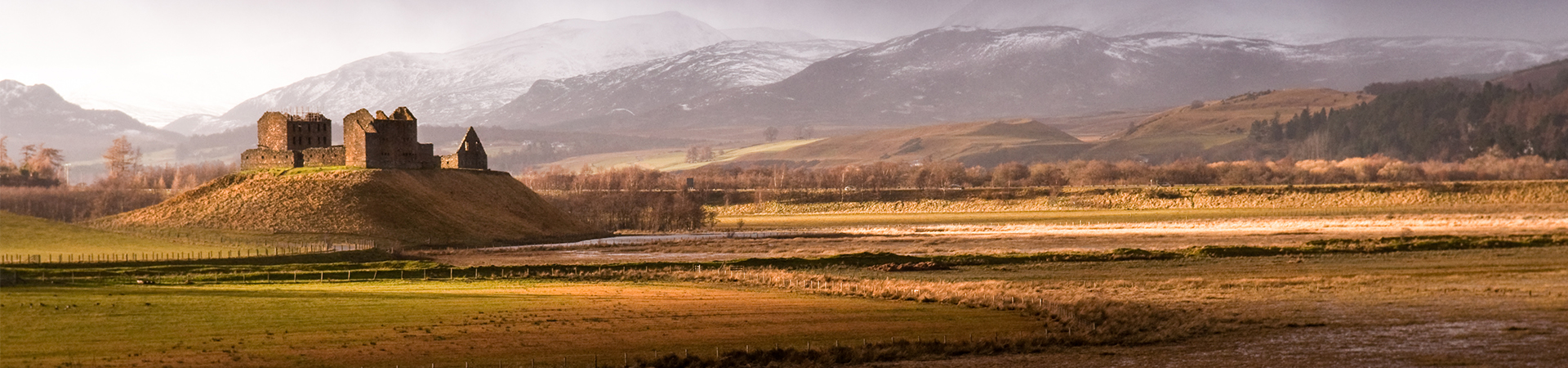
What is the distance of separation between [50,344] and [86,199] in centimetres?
10372

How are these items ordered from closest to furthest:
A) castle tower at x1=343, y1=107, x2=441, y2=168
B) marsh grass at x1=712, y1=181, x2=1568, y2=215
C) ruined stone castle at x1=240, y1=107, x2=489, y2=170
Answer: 1. castle tower at x1=343, y1=107, x2=441, y2=168
2. ruined stone castle at x1=240, y1=107, x2=489, y2=170
3. marsh grass at x1=712, y1=181, x2=1568, y2=215

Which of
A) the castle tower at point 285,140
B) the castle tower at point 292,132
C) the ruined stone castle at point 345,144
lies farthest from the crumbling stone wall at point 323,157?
the castle tower at point 292,132

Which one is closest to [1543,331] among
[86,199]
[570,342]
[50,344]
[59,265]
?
[570,342]

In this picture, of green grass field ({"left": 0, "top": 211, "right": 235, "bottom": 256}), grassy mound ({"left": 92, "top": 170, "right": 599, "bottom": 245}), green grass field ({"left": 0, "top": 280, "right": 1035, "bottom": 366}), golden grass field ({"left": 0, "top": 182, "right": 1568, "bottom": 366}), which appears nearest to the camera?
green grass field ({"left": 0, "top": 280, "right": 1035, "bottom": 366})

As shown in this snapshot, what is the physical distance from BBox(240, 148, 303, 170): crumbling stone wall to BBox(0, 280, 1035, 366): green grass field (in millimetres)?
53054

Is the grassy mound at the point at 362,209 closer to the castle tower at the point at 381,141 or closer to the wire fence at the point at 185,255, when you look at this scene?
the castle tower at the point at 381,141

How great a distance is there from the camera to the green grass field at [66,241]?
229 ft

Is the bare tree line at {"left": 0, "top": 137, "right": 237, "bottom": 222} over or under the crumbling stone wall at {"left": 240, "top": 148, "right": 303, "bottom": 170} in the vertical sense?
under

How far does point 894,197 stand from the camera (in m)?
164

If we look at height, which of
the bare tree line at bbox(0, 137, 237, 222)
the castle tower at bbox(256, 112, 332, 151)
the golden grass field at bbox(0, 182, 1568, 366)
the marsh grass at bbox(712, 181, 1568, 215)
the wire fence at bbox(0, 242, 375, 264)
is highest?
the castle tower at bbox(256, 112, 332, 151)

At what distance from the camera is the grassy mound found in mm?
85438

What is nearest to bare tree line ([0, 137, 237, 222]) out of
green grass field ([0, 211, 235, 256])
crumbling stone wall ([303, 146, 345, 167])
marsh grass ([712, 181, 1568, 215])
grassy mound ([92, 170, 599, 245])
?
grassy mound ([92, 170, 599, 245])

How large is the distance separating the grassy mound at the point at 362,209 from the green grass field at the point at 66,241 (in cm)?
586

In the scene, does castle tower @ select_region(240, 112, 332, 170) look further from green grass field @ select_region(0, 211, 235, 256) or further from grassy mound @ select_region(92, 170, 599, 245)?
green grass field @ select_region(0, 211, 235, 256)
